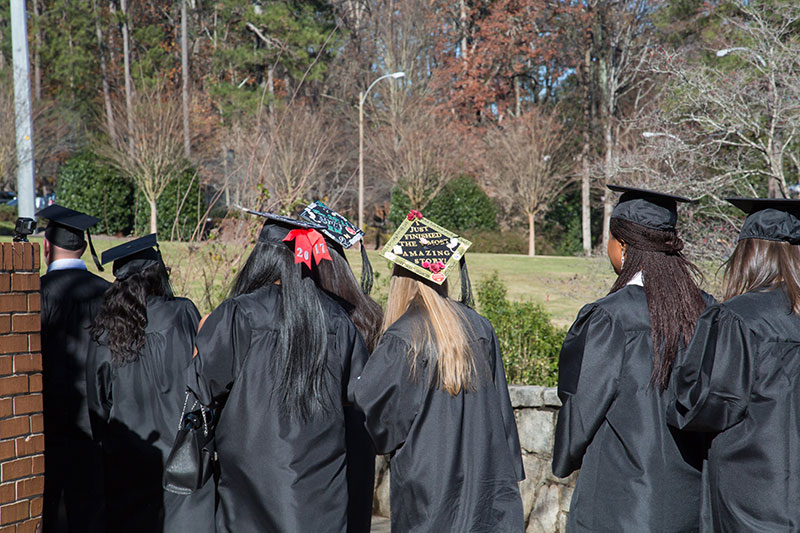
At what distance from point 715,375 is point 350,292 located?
1.79 meters

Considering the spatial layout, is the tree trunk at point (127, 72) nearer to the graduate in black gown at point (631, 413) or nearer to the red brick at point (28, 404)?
the red brick at point (28, 404)

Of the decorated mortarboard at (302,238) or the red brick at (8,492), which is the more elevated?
the decorated mortarboard at (302,238)

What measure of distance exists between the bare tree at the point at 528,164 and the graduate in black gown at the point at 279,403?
26189 millimetres

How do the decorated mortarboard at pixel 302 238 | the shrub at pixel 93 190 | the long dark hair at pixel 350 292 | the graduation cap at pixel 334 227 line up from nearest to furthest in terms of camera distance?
the decorated mortarboard at pixel 302 238
the graduation cap at pixel 334 227
the long dark hair at pixel 350 292
the shrub at pixel 93 190

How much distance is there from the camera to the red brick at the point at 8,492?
3.39 metres

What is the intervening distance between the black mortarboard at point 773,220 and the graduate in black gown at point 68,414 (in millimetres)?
3242

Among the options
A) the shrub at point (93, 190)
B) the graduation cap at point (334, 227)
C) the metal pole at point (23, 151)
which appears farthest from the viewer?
the shrub at point (93, 190)

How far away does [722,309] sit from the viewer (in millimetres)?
2818

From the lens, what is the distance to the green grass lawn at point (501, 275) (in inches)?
320

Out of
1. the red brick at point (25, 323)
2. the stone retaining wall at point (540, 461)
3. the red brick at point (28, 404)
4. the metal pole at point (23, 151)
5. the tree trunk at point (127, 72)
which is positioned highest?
the tree trunk at point (127, 72)

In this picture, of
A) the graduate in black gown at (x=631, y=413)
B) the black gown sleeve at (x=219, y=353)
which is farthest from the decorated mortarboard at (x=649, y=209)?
the black gown sleeve at (x=219, y=353)

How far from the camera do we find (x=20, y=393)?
3.50m

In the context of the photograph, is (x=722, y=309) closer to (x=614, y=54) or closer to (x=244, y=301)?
(x=244, y=301)

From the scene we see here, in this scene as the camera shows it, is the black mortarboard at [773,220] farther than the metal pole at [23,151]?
No
